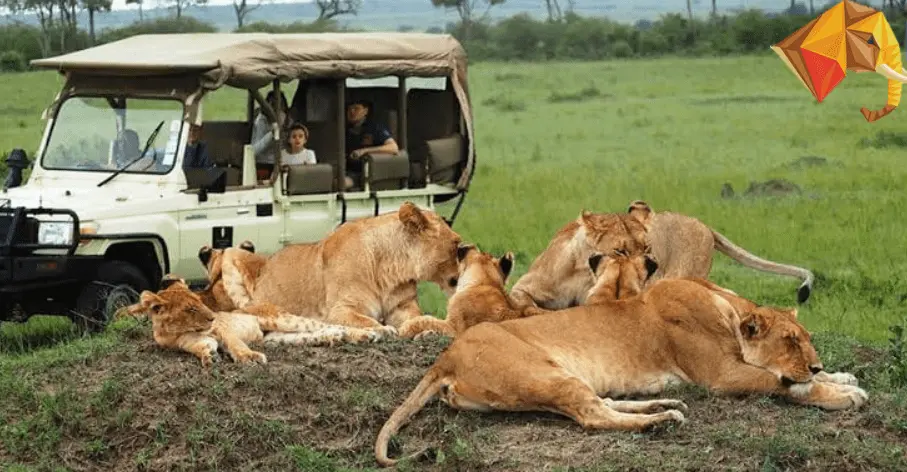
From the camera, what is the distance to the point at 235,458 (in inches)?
206

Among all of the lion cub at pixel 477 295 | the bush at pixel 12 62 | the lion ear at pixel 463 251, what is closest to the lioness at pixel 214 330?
the lion cub at pixel 477 295

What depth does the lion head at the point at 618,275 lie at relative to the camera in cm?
609

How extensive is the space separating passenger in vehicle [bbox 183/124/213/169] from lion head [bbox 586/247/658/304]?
297 cm

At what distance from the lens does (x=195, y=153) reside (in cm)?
873

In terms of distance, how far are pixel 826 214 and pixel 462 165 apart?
391cm

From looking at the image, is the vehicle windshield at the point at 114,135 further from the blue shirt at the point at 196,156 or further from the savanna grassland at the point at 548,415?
the savanna grassland at the point at 548,415

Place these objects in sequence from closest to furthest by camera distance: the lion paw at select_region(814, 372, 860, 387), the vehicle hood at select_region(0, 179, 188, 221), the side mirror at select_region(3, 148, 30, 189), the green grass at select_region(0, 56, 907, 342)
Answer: the lion paw at select_region(814, 372, 860, 387) → the vehicle hood at select_region(0, 179, 188, 221) → the side mirror at select_region(3, 148, 30, 189) → the green grass at select_region(0, 56, 907, 342)

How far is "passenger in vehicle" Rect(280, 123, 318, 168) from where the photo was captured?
30.2 ft

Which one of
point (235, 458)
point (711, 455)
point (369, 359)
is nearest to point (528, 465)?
point (711, 455)

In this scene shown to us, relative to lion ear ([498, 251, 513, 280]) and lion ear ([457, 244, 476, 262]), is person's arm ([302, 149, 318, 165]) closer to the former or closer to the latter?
lion ear ([457, 244, 476, 262])

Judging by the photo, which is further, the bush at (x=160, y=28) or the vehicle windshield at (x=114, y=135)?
the bush at (x=160, y=28)

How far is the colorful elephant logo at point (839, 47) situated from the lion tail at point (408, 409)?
1.34 meters

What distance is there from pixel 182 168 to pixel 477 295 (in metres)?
2.68

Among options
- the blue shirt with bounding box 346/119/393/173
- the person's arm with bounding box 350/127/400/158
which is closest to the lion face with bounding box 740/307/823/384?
the person's arm with bounding box 350/127/400/158
